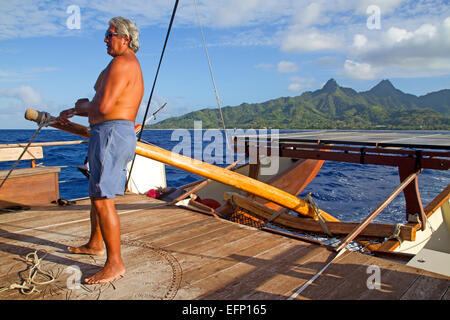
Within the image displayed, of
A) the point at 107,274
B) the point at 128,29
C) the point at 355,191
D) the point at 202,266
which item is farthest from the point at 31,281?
the point at 355,191

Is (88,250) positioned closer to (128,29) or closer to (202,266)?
(202,266)

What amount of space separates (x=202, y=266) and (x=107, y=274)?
811 millimetres

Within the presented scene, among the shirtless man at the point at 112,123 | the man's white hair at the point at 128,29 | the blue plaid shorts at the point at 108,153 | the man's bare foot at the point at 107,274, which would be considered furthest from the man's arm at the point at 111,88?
the man's bare foot at the point at 107,274

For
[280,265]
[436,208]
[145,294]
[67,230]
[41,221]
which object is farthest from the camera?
[436,208]

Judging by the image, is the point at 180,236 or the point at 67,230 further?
the point at 67,230

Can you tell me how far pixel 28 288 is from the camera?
2.46m

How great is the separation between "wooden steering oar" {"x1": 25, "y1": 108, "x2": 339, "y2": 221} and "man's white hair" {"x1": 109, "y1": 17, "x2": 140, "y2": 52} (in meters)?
0.82

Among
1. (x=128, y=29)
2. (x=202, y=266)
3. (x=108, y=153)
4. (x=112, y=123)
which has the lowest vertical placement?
(x=202, y=266)

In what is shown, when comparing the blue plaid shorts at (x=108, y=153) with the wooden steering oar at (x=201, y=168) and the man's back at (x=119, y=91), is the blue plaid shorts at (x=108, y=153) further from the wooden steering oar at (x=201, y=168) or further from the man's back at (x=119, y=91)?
the wooden steering oar at (x=201, y=168)

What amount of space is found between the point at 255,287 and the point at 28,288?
→ 1.74m

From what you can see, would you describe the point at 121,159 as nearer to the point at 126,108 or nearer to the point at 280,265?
the point at 126,108

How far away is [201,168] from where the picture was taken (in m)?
3.19

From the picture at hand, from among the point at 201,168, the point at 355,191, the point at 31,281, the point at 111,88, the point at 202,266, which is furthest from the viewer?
the point at 355,191
